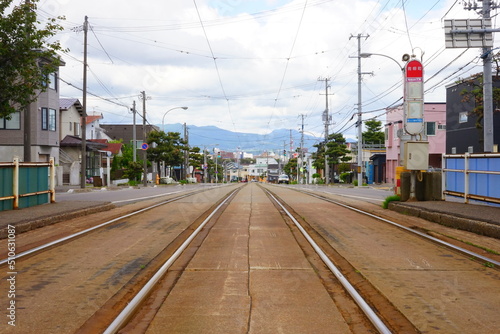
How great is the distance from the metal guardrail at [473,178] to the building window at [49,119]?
31.6m

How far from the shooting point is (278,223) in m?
14.0

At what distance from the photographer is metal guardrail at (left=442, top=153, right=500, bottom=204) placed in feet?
49.7

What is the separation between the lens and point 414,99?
60.2ft

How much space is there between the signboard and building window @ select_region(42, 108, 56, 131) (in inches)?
1201

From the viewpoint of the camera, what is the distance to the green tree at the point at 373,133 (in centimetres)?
8544

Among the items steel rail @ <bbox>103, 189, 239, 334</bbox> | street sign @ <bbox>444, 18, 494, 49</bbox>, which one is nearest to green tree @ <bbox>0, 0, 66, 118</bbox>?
steel rail @ <bbox>103, 189, 239, 334</bbox>

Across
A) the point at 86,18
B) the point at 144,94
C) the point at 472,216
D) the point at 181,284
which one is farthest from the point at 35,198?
the point at 144,94

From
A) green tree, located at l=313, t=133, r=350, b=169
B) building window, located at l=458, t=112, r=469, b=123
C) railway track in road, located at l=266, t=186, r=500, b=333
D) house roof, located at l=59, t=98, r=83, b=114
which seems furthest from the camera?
green tree, located at l=313, t=133, r=350, b=169

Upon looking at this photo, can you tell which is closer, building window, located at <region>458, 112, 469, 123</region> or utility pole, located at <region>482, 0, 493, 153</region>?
utility pole, located at <region>482, 0, 493, 153</region>

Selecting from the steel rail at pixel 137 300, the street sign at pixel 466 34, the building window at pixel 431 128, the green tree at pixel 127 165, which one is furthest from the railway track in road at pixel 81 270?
the building window at pixel 431 128

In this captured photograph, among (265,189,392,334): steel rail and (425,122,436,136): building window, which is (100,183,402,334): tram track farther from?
(425,122,436,136): building window

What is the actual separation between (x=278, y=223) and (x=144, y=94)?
42.2m

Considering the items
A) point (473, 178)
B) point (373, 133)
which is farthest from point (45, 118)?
point (373, 133)

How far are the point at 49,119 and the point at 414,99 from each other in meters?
31.3
